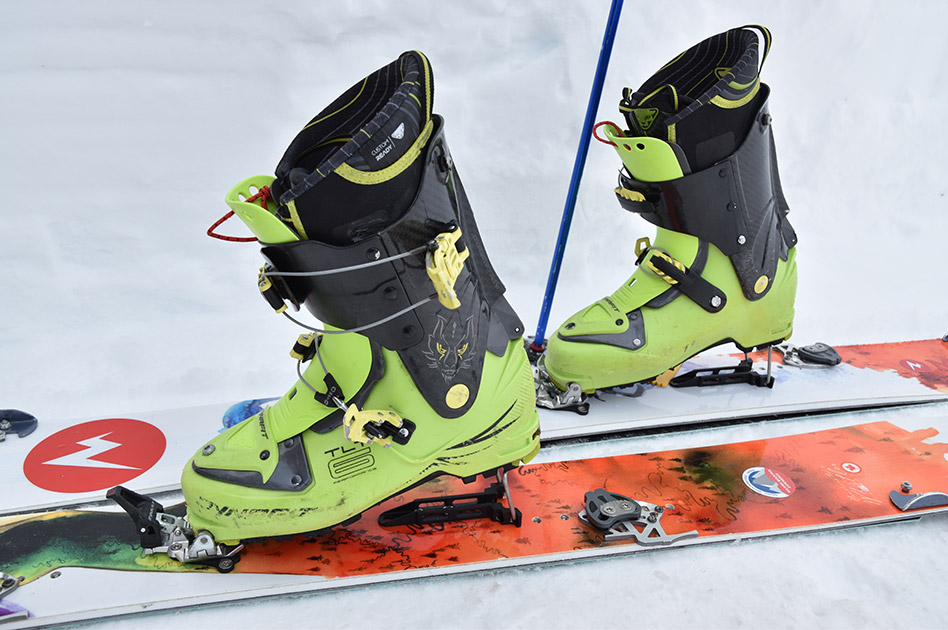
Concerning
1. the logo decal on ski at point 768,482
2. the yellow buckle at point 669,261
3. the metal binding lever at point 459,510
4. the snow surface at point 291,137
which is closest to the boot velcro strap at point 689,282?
the yellow buckle at point 669,261

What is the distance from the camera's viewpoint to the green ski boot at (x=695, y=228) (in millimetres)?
1969

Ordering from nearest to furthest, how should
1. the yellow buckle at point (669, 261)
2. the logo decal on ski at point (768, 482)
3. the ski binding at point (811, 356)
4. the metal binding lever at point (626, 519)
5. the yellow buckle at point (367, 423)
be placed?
the yellow buckle at point (367, 423) < the metal binding lever at point (626, 519) < the logo decal on ski at point (768, 482) < the yellow buckle at point (669, 261) < the ski binding at point (811, 356)

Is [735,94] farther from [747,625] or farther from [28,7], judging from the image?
[28,7]

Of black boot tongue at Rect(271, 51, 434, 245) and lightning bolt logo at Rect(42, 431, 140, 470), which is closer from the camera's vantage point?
black boot tongue at Rect(271, 51, 434, 245)

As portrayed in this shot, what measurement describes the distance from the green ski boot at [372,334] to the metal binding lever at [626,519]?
22cm

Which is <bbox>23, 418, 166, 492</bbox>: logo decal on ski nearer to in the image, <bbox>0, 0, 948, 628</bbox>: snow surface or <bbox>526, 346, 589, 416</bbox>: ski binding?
<bbox>0, 0, 948, 628</bbox>: snow surface

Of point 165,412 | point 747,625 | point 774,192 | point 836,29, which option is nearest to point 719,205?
point 774,192

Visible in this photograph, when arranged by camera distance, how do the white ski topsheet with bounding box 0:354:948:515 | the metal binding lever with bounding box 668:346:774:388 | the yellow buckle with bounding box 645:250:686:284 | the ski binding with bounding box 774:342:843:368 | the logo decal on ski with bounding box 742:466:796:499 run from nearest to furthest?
the logo decal on ski with bounding box 742:466:796:499, the white ski topsheet with bounding box 0:354:948:515, the yellow buckle with bounding box 645:250:686:284, the metal binding lever with bounding box 668:346:774:388, the ski binding with bounding box 774:342:843:368

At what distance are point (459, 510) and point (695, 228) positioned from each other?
111cm

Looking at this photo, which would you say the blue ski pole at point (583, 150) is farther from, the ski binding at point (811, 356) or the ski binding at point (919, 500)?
the ski binding at point (919, 500)

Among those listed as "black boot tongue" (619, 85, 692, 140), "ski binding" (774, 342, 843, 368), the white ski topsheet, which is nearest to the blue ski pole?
"black boot tongue" (619, 85, 692, 140)

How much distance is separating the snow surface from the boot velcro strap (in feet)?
1.40

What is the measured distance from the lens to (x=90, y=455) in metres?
2.10

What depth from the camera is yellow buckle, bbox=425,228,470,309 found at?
4.56 ft
